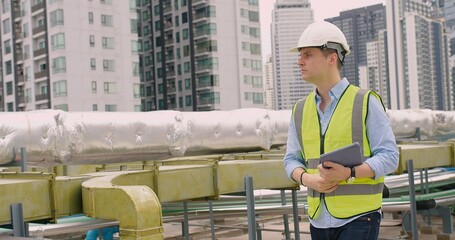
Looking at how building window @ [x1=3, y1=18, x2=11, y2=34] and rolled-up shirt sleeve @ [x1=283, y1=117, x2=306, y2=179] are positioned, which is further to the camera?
building window @ [x1=3, y1=18, x2=11, y2=34]

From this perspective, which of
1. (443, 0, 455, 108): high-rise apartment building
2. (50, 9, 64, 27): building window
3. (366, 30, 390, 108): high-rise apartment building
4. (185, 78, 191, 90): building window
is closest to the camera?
(50, 9, 64, 27): building window

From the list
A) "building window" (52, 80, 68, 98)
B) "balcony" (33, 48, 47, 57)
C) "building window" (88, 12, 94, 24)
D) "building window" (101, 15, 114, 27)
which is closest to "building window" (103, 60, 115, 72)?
"building window" (101, 15, 114, 27)

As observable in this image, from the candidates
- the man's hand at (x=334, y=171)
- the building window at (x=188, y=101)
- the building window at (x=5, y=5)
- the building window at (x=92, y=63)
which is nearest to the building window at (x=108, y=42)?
the building window at (x=92, y=63)

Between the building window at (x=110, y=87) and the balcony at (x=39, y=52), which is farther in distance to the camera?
the balcony at (x=39, y=52)

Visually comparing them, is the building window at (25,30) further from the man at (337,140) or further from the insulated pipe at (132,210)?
the man at (337,140)

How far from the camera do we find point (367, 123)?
126 inches

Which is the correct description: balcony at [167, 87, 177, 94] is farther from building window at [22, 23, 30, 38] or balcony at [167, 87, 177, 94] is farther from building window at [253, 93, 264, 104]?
building window at [22, 23, 30, 38]

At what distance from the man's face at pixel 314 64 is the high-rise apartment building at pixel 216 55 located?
53.2 meters

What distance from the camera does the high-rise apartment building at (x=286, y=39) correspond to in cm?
10894

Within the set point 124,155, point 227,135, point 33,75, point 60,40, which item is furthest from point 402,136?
point 33,75

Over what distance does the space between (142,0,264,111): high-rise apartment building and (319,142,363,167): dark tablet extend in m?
53.5

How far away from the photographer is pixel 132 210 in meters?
3.54

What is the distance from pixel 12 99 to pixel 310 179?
5261 cm

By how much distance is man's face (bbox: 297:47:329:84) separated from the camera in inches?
130
